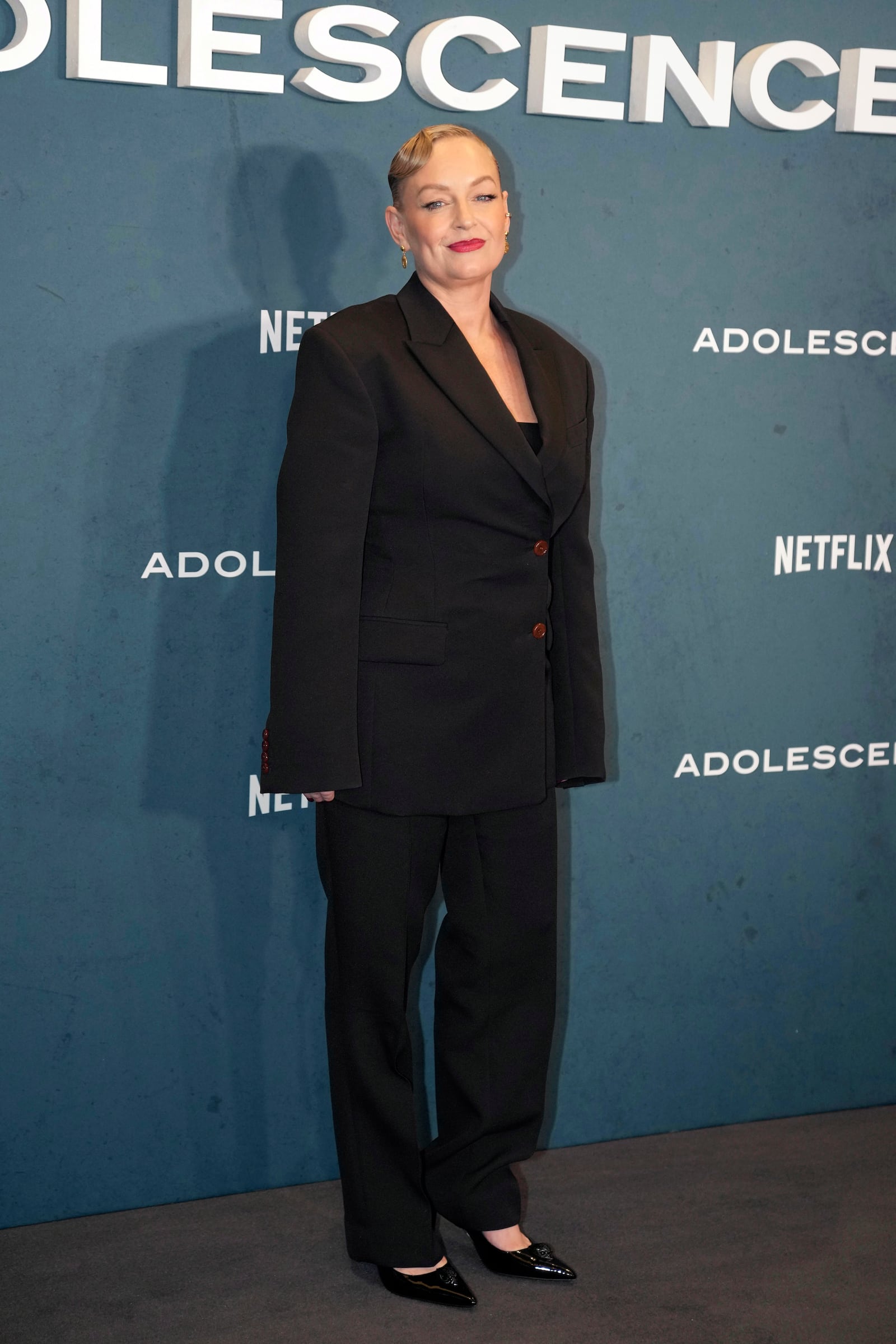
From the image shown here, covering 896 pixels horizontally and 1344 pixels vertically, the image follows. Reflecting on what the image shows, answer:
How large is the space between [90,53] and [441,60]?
1.89ft

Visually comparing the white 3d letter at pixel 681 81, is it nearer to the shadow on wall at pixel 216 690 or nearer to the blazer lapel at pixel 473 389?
the shadow on wall at pixel 216 690

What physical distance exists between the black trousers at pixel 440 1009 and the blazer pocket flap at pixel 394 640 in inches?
9.3

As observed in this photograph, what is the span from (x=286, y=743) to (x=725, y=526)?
1059 mm

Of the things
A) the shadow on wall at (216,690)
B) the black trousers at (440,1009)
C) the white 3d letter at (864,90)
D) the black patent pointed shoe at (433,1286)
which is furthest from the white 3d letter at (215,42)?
the black patent pointed shoe at (433,1286)

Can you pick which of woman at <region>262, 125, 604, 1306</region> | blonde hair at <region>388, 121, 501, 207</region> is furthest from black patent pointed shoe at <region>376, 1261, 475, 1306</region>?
blonde hair at <region>388, 121, 501, 207</region>

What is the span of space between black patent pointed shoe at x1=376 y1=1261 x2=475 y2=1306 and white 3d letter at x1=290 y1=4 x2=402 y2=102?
187 cm

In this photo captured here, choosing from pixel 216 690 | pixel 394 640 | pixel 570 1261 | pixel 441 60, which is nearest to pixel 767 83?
pixel 441 60

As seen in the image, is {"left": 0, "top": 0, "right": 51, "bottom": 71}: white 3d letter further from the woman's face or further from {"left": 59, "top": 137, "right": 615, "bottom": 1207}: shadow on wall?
the woman's face

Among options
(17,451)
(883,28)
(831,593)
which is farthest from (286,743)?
(883,28)

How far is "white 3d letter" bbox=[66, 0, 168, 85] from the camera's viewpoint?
7.13 feet

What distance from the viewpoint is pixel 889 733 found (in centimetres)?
288

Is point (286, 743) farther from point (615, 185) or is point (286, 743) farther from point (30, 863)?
point (615, 185)

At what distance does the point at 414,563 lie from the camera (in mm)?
2096

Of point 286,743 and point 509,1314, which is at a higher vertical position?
point 286,743
